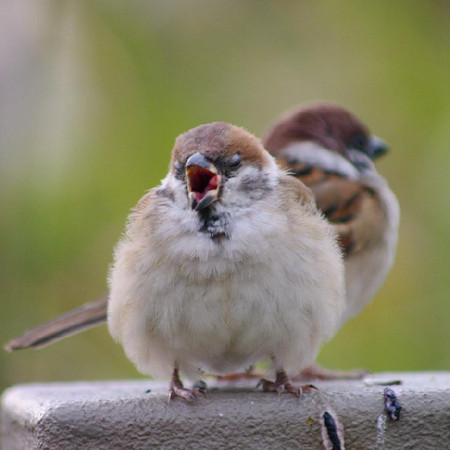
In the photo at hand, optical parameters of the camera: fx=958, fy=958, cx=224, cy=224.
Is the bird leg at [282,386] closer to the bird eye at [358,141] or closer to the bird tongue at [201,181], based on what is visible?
the bird tongue at [201,181]

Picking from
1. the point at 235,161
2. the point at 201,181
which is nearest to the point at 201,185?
the point at 201,181

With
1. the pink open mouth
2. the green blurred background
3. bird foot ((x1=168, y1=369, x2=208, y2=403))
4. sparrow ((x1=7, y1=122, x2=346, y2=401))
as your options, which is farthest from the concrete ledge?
the green blurred background

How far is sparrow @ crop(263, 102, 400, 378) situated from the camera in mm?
3996

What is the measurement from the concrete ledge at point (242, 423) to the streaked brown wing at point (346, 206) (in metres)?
1.57

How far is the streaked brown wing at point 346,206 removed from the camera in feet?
13.0

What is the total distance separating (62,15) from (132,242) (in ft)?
6.37

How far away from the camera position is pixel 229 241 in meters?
2.60

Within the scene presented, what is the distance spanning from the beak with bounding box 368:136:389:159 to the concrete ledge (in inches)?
88.3

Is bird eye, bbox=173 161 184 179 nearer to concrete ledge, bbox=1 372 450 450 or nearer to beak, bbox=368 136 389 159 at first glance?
concrete ledge, bbox=1 372 450 450

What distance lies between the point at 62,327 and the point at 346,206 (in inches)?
51.5

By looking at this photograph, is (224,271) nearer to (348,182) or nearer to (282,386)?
(282,386)

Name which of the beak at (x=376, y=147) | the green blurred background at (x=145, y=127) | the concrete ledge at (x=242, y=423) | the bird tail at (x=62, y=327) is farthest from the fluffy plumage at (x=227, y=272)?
the beak at (x=376, y=147)

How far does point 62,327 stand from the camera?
3.53 meters

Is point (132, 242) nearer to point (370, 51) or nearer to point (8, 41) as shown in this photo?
point (8, 41)
